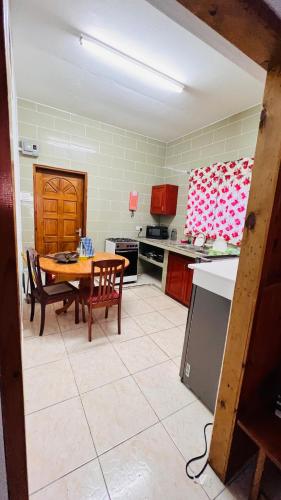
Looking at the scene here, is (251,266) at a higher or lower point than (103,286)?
higher

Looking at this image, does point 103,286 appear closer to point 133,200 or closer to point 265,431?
point 265,431

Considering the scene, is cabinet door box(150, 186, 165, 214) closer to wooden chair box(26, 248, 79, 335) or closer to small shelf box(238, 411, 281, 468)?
wooden chair box(26, 248, 79, 335)

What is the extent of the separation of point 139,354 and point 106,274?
0.87m

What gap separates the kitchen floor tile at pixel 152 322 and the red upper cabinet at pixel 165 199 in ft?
7.17

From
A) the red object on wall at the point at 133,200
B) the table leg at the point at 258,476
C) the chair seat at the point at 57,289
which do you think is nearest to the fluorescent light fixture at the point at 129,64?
the red object on wall at the point at 133,200

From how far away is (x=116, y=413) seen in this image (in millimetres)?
1446

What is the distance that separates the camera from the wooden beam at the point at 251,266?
0.86 metres

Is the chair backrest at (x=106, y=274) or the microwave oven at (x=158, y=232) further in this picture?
the microwave oven at (x=158, y=232)

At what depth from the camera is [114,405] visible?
1.50 meters

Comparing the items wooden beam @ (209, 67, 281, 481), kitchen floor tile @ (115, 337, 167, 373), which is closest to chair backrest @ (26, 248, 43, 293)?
kitchen floor tile @ (115, 337, 167, 373)

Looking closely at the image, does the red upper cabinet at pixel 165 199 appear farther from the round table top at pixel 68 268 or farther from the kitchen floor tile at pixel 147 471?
the kitchen floor tile at pixel 147 471

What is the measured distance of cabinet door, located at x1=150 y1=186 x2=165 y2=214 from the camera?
13.8 feet

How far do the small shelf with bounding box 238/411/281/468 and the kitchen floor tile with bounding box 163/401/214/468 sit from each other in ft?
1.46

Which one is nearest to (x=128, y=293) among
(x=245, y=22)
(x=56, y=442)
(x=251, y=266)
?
(x=56, y=442)
